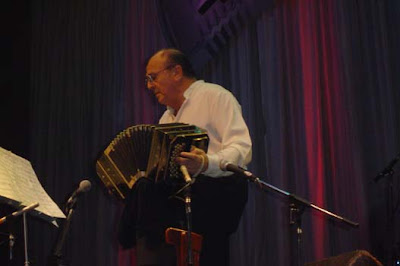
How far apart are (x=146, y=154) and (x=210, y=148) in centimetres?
42

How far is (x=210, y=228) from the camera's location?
2855 millimetres

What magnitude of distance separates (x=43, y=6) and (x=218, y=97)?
3.29 m

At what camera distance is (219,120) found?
3.10 meters

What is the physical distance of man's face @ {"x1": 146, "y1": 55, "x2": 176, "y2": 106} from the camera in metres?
3.36

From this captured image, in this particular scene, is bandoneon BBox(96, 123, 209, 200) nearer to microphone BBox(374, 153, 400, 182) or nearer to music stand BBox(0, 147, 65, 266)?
music stand BBox(0, 147, 65, 266)

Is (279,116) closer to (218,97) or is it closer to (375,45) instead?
(375,45)

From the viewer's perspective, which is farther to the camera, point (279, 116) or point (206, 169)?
point (279, 116)

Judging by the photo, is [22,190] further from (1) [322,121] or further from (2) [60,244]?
(1) [322,121]

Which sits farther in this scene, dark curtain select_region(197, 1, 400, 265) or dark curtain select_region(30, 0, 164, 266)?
dark curtain select_region(30, 0, 164, 266)

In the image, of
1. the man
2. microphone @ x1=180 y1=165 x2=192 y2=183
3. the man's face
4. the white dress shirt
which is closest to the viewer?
microphone @ x1=180 y1=165 x2=192 y2=183

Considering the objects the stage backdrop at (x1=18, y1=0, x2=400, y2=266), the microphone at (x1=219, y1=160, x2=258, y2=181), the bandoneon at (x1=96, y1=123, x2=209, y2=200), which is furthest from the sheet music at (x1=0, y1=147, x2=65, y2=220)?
the stage backdrop at (x1=18, y1=0, x2=400, y2=266)

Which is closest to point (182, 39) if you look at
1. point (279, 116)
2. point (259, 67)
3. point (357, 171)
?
point (259, 67)

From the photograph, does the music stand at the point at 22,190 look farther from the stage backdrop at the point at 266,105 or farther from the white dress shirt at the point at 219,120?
the stage backdrop at the point at 266,105

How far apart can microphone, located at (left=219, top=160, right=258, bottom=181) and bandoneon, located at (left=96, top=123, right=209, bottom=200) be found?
6.1 inches
